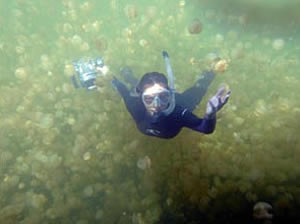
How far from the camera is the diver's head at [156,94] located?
16.9ft

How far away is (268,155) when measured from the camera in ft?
20.1

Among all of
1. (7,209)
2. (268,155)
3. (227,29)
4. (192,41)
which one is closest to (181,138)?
(268,155)

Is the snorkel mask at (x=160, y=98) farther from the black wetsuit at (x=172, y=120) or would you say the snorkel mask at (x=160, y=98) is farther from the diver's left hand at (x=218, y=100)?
the diver's left hand at (x=218, y=100)

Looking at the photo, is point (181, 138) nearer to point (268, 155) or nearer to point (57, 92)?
point (268, 155)

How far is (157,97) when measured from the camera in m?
5.12

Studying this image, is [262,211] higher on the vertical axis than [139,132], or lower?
lower

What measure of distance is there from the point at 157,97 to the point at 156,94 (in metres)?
0.06

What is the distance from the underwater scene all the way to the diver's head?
1727 millimetres

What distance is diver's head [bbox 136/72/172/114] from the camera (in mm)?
5156

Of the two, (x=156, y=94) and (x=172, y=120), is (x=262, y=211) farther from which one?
(x=156, y=94)

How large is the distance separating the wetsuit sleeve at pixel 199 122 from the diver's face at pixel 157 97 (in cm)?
44

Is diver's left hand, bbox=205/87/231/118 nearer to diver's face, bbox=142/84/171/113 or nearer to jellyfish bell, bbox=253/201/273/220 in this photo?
diver's face, bbox=142/84/171/113

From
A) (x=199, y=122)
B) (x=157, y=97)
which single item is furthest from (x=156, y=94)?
(x=199, y=122)

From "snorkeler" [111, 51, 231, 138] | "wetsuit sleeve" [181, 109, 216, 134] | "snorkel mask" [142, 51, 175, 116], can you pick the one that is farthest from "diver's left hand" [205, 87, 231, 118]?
"snorkel mask" [142, 51, 175, 116]
